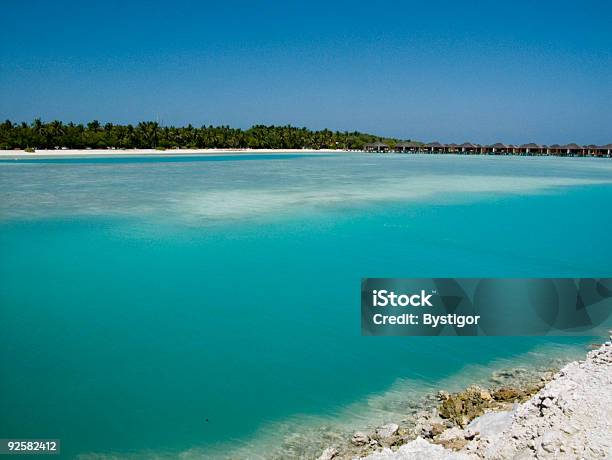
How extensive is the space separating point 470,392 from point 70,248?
29.9 feet

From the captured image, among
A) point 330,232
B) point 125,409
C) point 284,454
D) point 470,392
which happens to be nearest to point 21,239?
point 330,232

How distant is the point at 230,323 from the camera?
6.62 metres

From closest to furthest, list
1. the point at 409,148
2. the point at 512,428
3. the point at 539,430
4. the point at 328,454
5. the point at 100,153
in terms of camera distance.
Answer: the point at 539,430
the point at 512,428
the point at 328,454
the point at 100,153
the point at 409,148

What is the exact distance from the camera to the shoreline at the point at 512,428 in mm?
3043

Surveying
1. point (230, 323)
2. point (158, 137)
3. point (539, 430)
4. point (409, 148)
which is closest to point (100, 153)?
point (158, 137)

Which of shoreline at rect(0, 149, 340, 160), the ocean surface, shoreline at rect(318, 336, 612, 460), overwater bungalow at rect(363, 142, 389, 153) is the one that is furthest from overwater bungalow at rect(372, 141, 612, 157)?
shoreline at rect(318, 336, 612, 460)

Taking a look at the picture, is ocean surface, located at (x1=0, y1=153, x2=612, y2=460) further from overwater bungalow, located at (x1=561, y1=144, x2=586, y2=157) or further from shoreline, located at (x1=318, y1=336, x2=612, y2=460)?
overwater bungalow, located at (x1=561, y1=144, x2=586, y2=157)

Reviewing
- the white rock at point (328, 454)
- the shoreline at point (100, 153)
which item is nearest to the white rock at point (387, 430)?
the white rock at point (328, 454)

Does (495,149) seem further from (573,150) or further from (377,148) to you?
(377,148)

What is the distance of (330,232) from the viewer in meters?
12.7

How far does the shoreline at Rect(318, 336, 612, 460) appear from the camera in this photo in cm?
304

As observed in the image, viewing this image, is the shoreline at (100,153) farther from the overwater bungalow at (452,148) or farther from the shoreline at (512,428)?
the shoreline at (512,428)

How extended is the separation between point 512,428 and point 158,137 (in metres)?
69.9

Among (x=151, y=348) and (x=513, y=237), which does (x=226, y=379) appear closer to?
(x=151, y=348)
